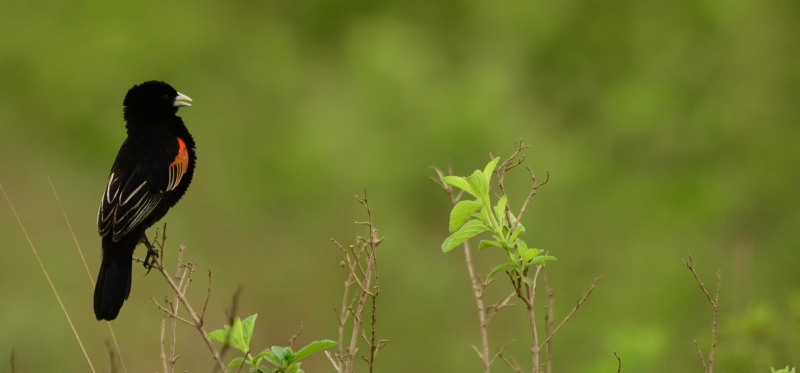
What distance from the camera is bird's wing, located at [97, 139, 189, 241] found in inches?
158

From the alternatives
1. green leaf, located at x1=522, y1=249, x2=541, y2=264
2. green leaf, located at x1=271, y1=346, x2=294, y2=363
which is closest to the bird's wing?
green leaf, located at x1=271, y1=346, x2=294, y2=363

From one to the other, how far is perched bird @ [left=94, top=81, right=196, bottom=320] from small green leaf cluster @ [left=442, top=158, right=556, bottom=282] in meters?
1.37

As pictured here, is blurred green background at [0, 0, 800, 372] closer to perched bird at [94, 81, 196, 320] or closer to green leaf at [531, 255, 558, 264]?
perched bird at [94, 81, 196, 320]

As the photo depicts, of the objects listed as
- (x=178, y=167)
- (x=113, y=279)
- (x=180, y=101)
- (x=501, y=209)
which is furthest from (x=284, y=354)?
(x=180, y=101)

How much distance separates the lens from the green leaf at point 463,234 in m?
2.66

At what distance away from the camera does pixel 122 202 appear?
4.04m

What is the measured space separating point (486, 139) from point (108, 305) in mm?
5660

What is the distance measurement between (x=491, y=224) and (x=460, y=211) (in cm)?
8

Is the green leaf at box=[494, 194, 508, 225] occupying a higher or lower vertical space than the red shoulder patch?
lower

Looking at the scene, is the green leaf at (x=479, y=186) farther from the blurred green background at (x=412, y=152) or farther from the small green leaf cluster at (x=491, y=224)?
the blurred green background at (x=412, y=152)

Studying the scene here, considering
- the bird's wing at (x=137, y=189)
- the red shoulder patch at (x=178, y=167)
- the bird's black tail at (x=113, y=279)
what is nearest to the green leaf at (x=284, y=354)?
the bird's black tail at (x=113, y=279)

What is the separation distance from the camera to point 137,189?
13.5ft

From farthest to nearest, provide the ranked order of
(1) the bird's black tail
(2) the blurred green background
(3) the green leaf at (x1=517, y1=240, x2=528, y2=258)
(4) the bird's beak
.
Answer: (2) the blurred green background < (4) the bird's beak < (1) the bird's black tail < (3) the green leaf at (x1=517, y1=240, x2=528, y2=258)

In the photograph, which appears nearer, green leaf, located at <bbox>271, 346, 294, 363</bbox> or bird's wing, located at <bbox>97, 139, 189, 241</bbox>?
green leaf, located at <bbox>271, 346, 294, 363</bbox>
